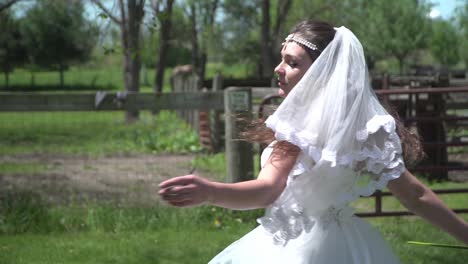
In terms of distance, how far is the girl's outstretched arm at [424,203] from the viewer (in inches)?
98.7

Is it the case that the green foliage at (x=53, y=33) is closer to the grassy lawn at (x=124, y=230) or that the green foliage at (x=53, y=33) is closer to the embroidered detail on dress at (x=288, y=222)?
the grassy lawn at (x=124, y=230)

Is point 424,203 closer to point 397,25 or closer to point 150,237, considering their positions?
point 150,237

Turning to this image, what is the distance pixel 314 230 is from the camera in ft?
8.34

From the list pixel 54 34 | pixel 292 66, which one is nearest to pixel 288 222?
pixel 292 66

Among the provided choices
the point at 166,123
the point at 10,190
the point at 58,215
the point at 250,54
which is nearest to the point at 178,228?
the point at 58,215

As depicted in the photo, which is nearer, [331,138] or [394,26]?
[331,138]

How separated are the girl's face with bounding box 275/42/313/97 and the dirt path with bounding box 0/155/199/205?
5.11 metres

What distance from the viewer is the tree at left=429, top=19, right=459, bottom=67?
201ft

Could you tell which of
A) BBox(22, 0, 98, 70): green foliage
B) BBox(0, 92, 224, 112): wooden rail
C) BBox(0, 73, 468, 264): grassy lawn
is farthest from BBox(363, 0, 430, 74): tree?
BBox(0, 92, 224, 112): wooden rail

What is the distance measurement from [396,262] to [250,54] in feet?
166

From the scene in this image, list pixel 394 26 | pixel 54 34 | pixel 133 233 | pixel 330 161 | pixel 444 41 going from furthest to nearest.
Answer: pixel 444 41 < pixel 394 26 < pixel 54 34 < pixel 133 233 < pixel 330 161

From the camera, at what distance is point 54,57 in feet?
99.1

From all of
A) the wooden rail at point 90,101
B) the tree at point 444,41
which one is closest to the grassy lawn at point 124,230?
the wooden rail at point 90,101

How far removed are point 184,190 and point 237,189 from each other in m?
0.23
